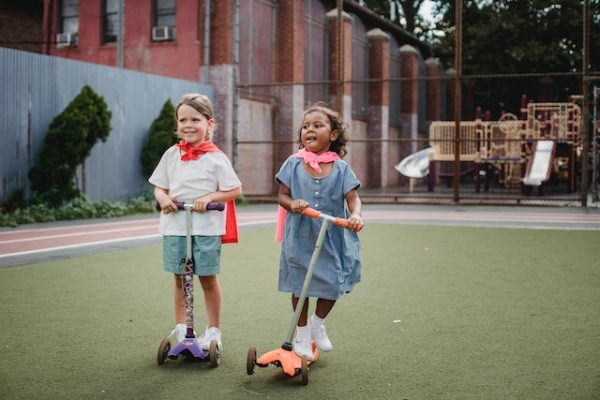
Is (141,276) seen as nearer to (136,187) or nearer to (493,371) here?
(493,371)

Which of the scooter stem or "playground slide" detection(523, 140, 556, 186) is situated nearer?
the scooter stem

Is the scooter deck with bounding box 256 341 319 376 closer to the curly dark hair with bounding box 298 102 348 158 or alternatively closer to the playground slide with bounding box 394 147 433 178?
the curly dark hair with bounding box 298 102 348 158

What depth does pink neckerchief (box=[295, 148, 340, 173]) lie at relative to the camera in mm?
4137

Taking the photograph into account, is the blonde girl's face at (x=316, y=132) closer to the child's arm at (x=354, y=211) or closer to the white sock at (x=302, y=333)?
the child's arm at (x=354, y=211)

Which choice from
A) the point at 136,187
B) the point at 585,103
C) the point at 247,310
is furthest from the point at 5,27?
the point at 247,310

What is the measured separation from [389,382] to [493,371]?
1.97 ft

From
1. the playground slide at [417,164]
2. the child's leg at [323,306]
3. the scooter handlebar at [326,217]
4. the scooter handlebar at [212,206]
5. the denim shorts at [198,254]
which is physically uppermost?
the playground slide at [417,164]

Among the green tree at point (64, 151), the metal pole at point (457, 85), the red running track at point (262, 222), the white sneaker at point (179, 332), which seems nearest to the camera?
the white sneaker at point (179, 332)

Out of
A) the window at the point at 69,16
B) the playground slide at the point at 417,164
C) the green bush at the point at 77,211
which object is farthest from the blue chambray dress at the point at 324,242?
the playground slide at the point at 417,164

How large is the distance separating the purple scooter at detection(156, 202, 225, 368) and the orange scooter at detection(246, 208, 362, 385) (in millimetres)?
273

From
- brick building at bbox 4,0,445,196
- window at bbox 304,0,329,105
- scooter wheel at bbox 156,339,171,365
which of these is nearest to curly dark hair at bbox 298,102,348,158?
scooter wheel at bbox 156,339,171,365

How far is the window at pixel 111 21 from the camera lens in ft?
70.5

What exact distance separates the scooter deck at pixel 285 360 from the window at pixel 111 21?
62.8ft

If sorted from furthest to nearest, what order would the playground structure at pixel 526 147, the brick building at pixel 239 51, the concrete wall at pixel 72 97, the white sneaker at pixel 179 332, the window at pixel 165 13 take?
the playground structure at pixel 526 147 < the window at pixel 165 13 < the brick building at pixel 239 51 < the concrete wall at pixel 72 97 < the white sneaker at pixel 179 332
